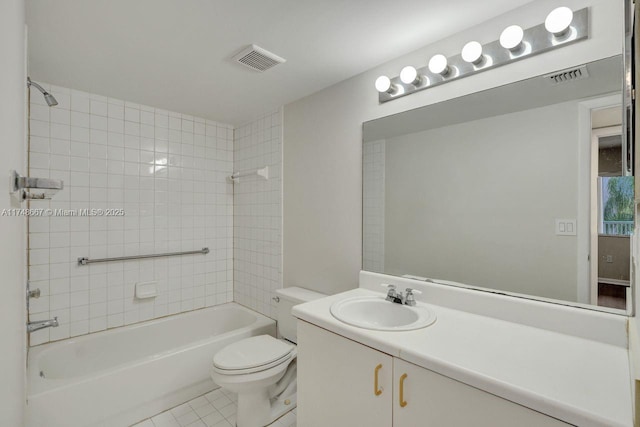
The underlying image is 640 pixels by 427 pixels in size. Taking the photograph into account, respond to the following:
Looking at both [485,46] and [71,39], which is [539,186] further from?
[71,39]

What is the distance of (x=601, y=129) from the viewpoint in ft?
3.67

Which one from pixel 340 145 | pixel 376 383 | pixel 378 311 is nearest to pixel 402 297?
pixel 378 311

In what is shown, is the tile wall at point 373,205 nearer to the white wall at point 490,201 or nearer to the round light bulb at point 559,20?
the white wall at point 490,201

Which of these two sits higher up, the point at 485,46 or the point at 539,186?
the point at 485,46

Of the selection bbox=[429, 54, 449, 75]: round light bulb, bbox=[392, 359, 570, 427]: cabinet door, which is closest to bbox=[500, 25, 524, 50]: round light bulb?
bbox=[429, 54, 449, 75]: round light bulb

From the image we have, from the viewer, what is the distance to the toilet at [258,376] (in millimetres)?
1634

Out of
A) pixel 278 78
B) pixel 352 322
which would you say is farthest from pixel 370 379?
pixel 278 78

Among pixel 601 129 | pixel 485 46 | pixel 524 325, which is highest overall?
pixel 485 46

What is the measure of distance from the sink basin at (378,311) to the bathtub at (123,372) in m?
1.16

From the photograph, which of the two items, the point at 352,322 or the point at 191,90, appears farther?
the point at 191,90

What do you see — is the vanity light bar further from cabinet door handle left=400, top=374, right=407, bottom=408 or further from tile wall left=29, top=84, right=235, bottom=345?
cabinet door handle left=400, top=374, right=407, bottom=408

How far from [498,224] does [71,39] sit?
230 centimetres

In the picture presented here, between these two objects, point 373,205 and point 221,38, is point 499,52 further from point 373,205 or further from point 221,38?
point 221,38

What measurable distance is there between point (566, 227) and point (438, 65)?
36.8 inches
